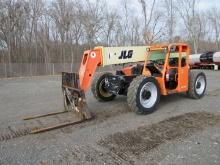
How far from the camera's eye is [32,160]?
432 cm

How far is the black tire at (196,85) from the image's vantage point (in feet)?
28.3

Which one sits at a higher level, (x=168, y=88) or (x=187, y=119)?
(x=168, y=88)

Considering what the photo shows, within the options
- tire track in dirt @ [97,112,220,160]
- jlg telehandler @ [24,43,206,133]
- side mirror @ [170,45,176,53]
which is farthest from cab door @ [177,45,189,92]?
tire track in dirt @ [97,112,220,160]

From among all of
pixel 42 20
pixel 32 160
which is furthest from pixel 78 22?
pixel 32 160

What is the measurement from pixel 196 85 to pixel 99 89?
3346mm

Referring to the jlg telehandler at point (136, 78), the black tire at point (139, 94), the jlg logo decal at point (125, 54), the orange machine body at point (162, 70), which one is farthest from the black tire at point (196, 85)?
the jlg logo decal at point (125, 54)

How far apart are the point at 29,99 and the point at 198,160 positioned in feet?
24.3

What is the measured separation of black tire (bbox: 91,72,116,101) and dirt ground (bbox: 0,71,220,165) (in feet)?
2.86

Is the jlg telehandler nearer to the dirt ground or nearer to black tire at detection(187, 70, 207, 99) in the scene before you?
black tire at detection(187, 70, 207, 99)

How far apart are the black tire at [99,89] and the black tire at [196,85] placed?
277 cm

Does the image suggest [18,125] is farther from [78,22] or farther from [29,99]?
[78,22]

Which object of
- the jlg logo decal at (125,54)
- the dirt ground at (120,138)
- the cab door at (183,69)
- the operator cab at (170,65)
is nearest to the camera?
the dirt ground at (120,138)

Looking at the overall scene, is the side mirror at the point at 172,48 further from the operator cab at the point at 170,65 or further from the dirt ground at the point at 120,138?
the dirt ground at the point at 120,138

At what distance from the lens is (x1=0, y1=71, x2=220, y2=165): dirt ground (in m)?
4.34
